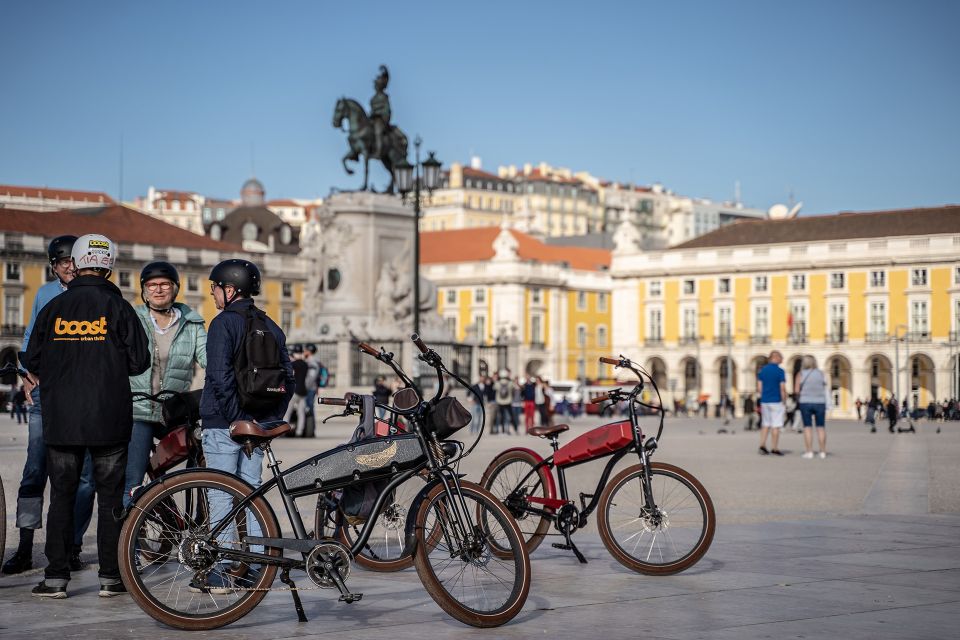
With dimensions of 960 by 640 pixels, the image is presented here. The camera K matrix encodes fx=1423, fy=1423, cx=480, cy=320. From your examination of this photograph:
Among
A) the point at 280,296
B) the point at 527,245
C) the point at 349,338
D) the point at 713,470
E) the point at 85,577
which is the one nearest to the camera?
the point at 85,577

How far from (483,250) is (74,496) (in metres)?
90.6

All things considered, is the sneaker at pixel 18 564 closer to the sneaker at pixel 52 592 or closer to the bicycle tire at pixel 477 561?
the sneaker at pixel 52 592

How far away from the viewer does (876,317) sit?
7975 centimetres

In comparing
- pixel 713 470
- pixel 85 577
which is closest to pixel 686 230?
pixel 713 470

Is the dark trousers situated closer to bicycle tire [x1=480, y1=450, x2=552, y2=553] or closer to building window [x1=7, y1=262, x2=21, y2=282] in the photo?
bicycle tire [x1=480, y1=450, x2=552, y2=553]

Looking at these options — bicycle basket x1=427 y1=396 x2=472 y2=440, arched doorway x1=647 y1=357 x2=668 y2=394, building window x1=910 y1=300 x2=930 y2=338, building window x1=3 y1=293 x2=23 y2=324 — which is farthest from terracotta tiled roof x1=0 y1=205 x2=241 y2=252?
bicycle basket x1=427 y1=396 x2=472 y2=440

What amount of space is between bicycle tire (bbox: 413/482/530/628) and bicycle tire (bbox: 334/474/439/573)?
919 millimetres

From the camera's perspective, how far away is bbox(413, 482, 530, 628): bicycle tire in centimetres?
612

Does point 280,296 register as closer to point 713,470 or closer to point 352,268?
point 352,268

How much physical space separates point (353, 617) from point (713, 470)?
37.5ft

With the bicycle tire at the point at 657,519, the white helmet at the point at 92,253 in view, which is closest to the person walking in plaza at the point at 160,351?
the white helmet at the point at 92,253

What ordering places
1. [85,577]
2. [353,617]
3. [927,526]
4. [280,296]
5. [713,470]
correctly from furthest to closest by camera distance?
1. [280,296]
2. [713,470]
3. [927,526]
4. [85,577]
5. [353,617]

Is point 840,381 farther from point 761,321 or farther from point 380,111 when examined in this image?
point 380,111

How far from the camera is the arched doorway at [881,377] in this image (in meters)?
80.6
